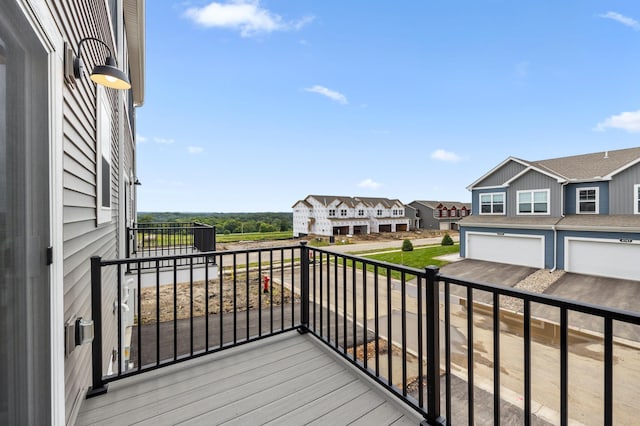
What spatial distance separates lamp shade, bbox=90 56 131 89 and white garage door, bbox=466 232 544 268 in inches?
529

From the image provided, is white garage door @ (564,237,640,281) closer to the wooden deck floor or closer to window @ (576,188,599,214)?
window @ (576,188,599,214)

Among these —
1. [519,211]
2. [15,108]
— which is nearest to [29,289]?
[15,108]

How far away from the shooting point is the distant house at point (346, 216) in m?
27.3

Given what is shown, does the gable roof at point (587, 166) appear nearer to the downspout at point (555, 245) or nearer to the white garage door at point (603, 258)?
the downspout at point (555, 245)

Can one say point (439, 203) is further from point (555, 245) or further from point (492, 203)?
point (555, 245)

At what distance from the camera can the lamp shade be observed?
189cm

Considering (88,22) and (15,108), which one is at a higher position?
(88,22)

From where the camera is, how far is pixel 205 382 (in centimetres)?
197

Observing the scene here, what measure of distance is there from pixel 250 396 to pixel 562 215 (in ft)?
44.6

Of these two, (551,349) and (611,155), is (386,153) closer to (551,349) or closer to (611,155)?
(611,155)

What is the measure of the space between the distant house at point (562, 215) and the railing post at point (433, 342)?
11663mm

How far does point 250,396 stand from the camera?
1831 mm

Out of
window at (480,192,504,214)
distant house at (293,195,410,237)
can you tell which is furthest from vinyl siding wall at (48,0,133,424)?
distant house at (293,195,410,237)

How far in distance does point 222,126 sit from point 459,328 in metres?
26.0
